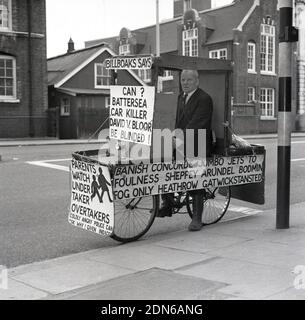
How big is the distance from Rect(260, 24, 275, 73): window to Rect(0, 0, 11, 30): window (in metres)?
20.6

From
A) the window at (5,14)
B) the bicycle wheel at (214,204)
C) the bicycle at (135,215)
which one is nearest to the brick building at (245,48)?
the window at (5,14)

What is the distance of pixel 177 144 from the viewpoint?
7168 millimetres

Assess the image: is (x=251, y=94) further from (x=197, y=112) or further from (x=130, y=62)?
(x=130, y=62)

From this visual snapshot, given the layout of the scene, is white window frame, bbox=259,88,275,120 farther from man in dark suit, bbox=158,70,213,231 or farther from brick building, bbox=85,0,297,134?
man in dark suit, bbox=158,70,213,231

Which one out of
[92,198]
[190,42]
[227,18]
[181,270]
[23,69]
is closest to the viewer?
[181,270]

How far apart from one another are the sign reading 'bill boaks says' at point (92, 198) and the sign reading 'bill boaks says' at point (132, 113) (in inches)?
26.1

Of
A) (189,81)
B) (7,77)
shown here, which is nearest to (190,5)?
(7,77)

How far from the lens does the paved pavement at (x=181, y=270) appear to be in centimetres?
473

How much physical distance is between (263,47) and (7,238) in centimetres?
3872

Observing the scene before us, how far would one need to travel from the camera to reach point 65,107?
116 feet

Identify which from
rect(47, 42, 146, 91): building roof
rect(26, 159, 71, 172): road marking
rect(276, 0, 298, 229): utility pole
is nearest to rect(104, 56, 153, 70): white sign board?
rect(276, 0, 298, 229): utility pole

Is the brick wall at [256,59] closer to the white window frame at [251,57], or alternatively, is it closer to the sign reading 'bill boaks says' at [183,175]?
the white window frame at [251,57]

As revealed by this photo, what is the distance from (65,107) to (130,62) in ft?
95.8

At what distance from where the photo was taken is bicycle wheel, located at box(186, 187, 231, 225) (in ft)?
26.2
